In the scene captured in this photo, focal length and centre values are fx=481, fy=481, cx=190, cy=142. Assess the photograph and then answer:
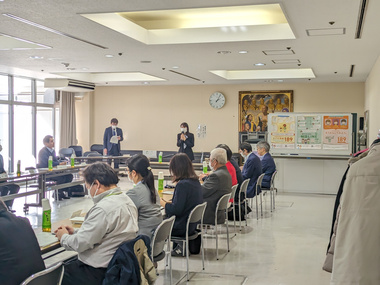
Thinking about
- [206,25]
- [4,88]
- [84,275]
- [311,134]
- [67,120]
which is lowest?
[84,275]

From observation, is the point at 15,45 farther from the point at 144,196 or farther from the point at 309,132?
the point at 309,132

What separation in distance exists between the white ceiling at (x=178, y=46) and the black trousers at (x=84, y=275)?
9.39 ft

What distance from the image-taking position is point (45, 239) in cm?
353

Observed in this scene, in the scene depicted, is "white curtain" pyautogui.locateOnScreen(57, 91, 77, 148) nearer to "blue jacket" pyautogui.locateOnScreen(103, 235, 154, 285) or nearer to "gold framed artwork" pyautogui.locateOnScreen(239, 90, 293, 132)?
"gold framed artwork" pyautogui.locateOnScreen(239, 90, 293, 132)

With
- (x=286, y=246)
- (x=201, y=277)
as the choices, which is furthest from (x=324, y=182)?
(x=201, y=277)

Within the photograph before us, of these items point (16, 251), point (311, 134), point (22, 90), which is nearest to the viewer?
point (16, 251)

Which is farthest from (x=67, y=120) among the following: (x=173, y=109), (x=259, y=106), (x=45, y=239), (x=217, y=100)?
(x=45, y=239)

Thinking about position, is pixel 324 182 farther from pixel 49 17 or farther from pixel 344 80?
pixel 49 17

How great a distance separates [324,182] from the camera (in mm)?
11375

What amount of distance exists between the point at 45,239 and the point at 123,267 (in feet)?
2.47

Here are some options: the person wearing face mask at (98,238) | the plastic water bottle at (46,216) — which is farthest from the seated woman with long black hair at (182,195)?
the person wearing face mask at (98,238)

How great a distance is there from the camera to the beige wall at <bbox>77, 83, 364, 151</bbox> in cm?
1330

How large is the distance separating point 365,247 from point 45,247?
2.25 meters

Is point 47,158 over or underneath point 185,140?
underneath
